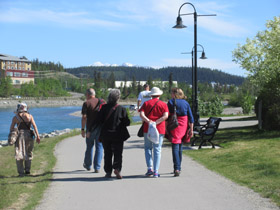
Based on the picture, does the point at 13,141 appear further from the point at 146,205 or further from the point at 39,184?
the point at 146,205

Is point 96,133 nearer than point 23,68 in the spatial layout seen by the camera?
Yes

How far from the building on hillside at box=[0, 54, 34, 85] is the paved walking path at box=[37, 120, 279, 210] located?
164 metres

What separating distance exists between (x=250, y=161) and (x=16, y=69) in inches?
6983

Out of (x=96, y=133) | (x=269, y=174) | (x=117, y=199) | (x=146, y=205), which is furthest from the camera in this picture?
(x=96, y=133)

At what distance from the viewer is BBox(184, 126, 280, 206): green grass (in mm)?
7117

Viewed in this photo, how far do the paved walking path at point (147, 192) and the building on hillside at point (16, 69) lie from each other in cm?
16395

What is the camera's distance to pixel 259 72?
1435 inches

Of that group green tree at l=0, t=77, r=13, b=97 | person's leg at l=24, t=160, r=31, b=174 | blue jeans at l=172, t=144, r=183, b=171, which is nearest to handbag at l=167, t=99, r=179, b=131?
blue jeans at l=172, t=144, r=183, b=171

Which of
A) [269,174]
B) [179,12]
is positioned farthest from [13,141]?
[179,12]

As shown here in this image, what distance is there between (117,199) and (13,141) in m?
3.43

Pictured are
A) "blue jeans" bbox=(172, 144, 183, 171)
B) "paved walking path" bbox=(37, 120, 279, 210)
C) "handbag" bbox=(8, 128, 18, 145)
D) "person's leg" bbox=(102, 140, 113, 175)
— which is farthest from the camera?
"handbag" bbox=(8, 128, 18, 145)

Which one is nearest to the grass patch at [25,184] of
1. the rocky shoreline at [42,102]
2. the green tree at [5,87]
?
the rocky shoreline at [42,102]

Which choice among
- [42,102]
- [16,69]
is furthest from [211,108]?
[16,69]

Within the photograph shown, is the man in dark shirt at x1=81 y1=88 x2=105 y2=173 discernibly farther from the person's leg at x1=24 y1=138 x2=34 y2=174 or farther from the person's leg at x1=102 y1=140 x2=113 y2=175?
the person's leg at x1=24 y1=138 x2=34 y2=174
